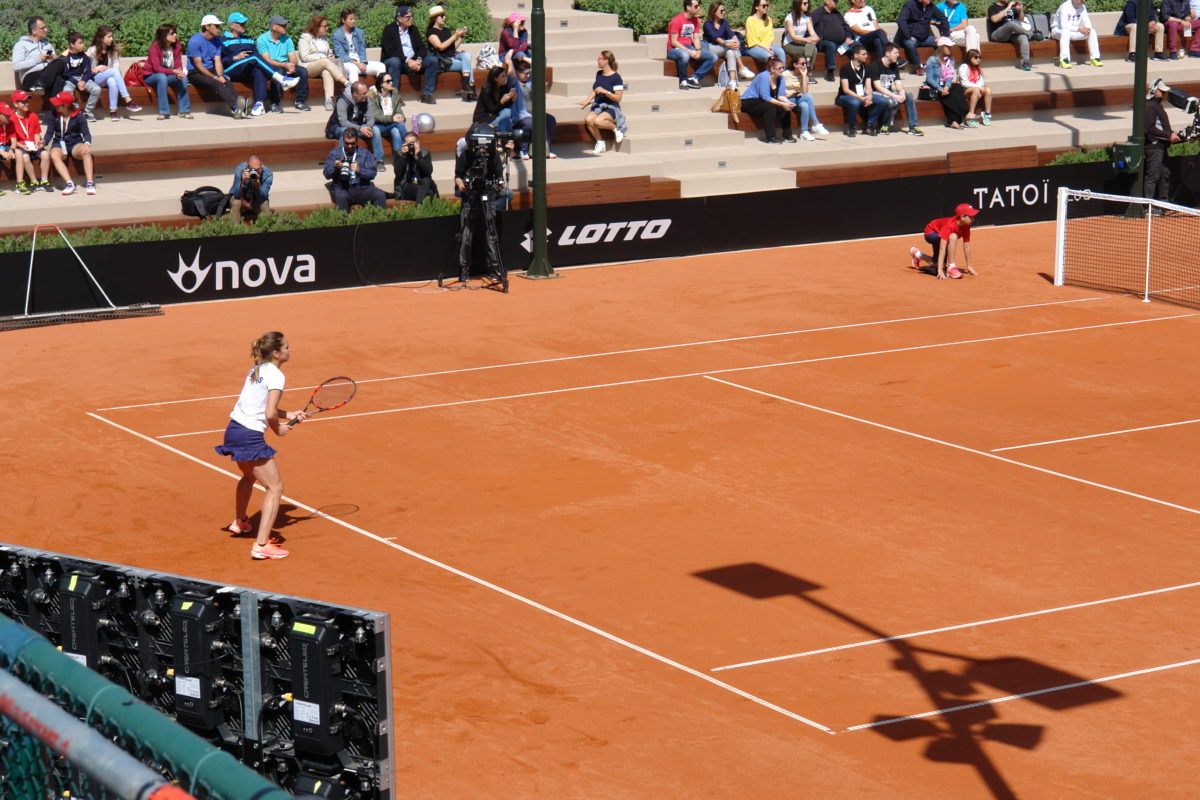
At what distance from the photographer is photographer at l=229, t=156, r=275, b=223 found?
2586cm

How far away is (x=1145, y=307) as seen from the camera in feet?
77.9

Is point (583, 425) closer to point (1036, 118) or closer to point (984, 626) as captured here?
point (984, 626)

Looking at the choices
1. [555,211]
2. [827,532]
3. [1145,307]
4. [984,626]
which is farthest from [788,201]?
[984,626]

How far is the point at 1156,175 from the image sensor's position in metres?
31.0

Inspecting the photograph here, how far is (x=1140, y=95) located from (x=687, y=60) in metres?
9.90

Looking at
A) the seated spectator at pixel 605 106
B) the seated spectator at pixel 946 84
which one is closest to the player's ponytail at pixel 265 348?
the seated spectator at pixel 605 106

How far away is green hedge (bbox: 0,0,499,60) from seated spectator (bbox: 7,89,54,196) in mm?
4815

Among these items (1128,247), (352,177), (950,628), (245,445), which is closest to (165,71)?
(352,177)

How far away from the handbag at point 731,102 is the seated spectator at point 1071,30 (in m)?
10.4

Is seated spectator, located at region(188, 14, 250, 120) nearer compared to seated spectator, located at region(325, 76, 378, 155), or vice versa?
seated spectator, located at region(325, 76, 378, 155)

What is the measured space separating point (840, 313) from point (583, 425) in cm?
687

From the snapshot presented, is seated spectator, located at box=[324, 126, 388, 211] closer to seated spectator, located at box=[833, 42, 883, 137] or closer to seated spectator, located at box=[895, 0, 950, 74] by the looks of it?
seated spectator, located at box=[833, 42, 883, 137]

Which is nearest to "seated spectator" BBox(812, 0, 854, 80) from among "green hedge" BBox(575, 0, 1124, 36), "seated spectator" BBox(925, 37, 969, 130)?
"seated spectator" BBox(925, 37, 969, 130)

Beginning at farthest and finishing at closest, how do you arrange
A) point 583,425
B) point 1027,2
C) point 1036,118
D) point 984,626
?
point 1027,2
point 1036,118
point 583,425
point 984,626
